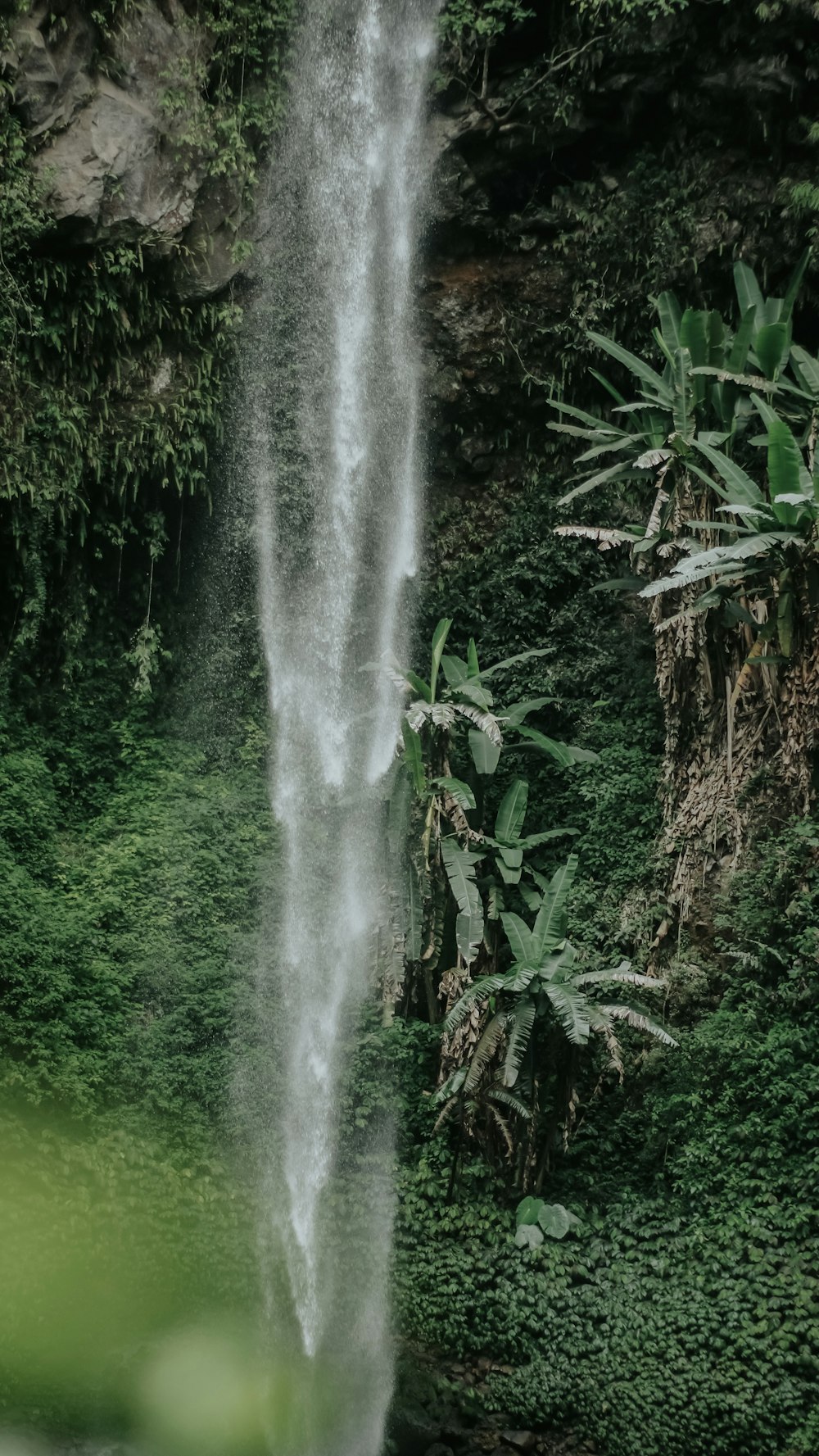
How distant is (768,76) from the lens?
10188 millimetres

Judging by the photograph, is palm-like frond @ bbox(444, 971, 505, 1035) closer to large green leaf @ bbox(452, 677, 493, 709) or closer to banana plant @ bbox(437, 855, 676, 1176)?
banana plant @ bbox(437, 855, 676, 1176)

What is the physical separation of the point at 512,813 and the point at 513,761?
1.03 m

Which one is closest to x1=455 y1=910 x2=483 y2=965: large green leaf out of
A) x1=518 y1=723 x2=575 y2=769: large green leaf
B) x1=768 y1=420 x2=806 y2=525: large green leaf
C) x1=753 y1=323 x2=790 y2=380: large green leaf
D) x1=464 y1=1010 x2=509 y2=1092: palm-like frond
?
x1=464 y1=1010 x2=509 y2=1092: palm-like frond

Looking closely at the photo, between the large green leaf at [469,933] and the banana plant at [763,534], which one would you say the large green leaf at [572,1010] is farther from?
the banana plant at [763,534]

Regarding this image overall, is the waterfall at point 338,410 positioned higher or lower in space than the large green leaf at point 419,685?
higher

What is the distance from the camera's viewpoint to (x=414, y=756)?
9250 millimetres

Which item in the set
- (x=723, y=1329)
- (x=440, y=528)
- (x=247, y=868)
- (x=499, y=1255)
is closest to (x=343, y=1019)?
(x=247, y=868)

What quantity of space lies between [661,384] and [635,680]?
265 cm

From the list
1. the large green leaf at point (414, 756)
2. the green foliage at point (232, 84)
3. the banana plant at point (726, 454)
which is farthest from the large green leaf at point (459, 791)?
the green foliage at point (232, 84)

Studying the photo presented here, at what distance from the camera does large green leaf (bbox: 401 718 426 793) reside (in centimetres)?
922

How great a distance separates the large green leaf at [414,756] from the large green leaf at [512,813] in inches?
27.1

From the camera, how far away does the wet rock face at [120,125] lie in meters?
9.66

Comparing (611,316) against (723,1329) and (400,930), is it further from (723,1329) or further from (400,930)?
(723,1329)

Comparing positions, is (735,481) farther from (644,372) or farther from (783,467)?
(644,372)
